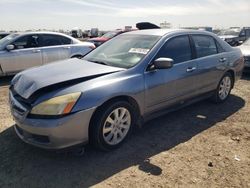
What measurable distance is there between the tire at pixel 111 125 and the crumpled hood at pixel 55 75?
50cm

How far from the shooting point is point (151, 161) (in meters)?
3.46

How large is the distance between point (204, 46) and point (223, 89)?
118 cm

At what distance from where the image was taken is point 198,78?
15.9 ft

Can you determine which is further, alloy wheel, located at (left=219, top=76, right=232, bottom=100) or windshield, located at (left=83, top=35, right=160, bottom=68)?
alloy wheel, located at (left=219, top=76, right=232, bottom=100)

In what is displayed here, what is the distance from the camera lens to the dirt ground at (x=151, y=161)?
3053 millimetres

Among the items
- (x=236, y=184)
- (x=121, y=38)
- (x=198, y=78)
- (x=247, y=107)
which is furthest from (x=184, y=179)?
(x=247, y=107)

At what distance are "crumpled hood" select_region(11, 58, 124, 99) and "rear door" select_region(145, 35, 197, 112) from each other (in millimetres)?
586

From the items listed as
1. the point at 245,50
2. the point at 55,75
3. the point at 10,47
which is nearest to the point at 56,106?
the point at 55,75

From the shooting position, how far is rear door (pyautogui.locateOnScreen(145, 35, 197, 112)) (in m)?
3.98

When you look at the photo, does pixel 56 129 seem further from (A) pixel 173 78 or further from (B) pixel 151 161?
(A) pixel 173 78

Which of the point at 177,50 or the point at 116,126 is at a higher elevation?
the point at 177,50

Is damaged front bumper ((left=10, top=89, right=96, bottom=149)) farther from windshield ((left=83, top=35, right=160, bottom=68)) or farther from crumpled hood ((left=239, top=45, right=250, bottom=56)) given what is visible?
crumpled hood ((left=239, top=45, right=250, bottom=56))

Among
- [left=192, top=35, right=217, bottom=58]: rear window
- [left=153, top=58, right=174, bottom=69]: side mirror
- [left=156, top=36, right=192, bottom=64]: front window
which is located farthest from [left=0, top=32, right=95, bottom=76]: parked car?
[left=153, top=58, right=174, bottom=69]: side mirror

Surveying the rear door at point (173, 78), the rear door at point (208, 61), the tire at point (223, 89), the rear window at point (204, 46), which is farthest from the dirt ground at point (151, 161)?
the rear window at point (204, 46)
